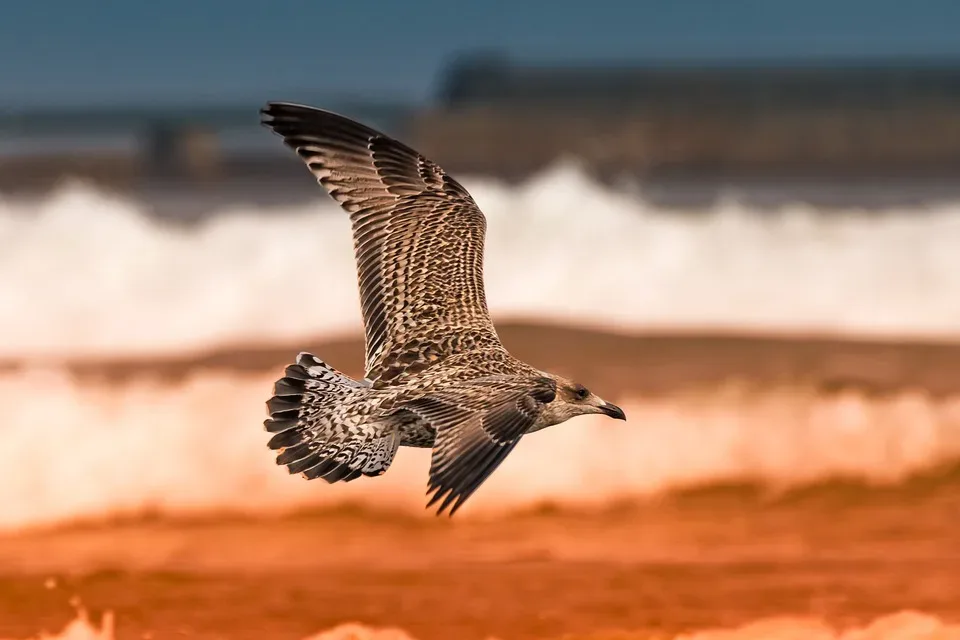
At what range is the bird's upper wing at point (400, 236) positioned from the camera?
1166cm

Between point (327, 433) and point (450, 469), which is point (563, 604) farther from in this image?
point (450, 469)

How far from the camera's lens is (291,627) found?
1577 centimetres

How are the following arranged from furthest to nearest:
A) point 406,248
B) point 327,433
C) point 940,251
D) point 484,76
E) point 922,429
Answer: point 484,76
point 940,251
point 922,429
point 406,248
point 327,433

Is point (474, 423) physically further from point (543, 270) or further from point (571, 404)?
point (543, 270)

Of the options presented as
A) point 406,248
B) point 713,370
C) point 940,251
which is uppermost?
point 940,251

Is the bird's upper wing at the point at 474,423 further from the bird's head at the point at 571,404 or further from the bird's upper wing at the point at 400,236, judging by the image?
the bird's upper wing at the point at 400,236

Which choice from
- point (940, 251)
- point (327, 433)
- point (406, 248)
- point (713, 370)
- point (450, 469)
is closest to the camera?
point (450, 469)

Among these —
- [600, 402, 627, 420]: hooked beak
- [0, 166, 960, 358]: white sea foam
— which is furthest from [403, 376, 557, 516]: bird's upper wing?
[0, 166, 960, 358]: white sea foam

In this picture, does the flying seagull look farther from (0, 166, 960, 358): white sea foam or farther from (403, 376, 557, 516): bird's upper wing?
(0, 166, 960, 358): white sea foam

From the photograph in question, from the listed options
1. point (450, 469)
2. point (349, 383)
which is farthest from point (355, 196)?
point (450, 469)

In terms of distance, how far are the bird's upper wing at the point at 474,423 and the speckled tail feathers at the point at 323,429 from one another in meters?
0.36

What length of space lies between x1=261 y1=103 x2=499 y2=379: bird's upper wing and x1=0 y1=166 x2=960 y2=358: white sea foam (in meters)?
24.0

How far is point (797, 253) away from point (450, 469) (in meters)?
42.1

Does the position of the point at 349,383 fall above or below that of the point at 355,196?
below
